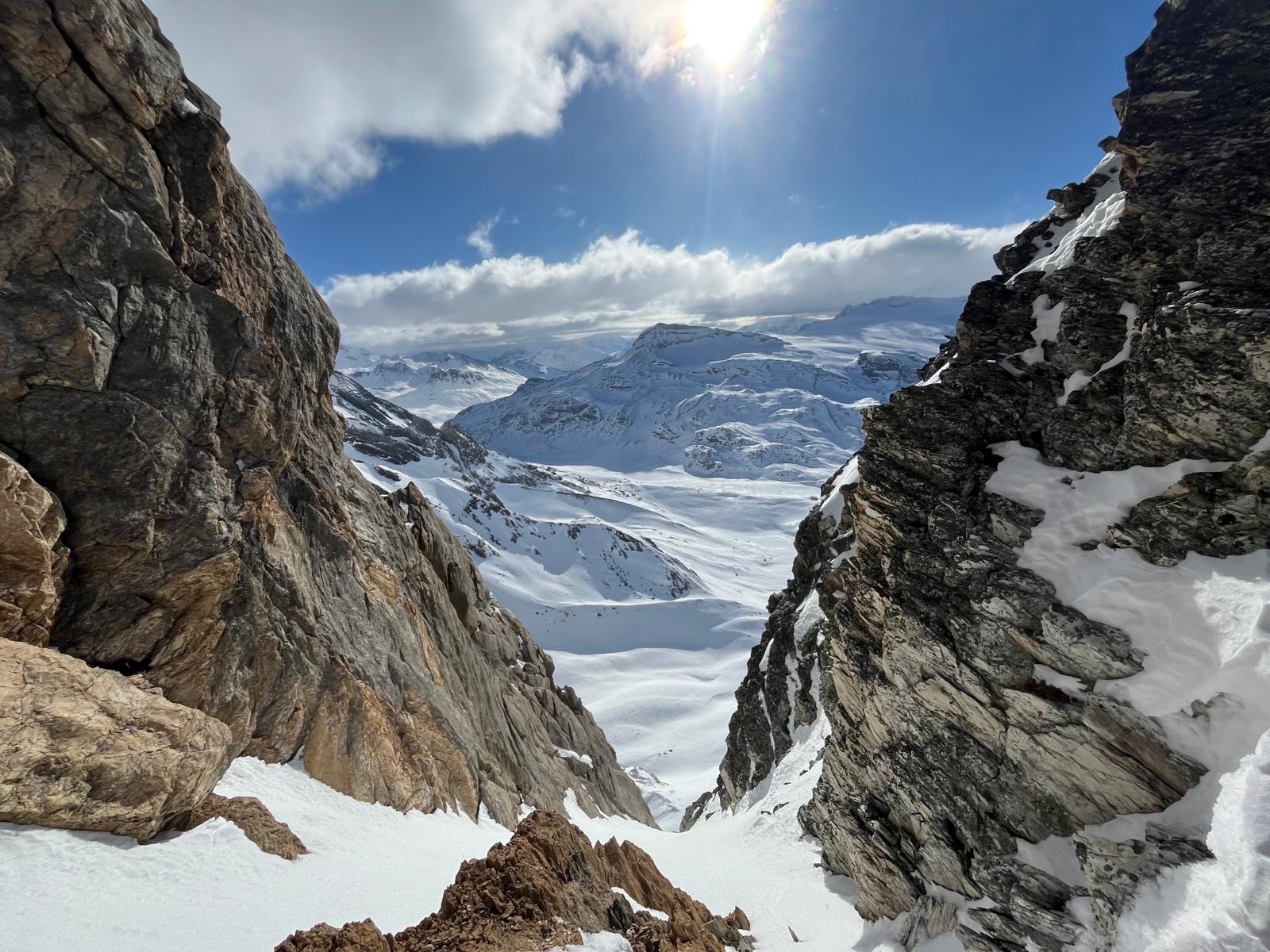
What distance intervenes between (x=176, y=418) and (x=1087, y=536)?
26.1m

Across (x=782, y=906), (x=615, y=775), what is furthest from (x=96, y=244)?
(x=615, y=775)

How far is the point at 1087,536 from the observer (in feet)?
45.2

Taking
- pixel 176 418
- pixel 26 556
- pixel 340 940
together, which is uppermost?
pixel 176 418

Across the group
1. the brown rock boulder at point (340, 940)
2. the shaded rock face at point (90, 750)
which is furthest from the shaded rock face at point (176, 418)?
the brown rock boulder at point (340, 940)

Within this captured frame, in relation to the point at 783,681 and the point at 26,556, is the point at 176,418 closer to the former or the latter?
the point at 26,556

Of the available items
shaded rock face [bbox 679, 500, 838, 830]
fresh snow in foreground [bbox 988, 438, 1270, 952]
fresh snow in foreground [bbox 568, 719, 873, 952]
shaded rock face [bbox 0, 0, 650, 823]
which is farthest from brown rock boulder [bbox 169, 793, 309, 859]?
shaded rock face [bbox 679, 500, 838, 830]

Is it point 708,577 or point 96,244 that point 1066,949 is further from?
point 708,577

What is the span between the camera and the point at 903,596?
1783cm

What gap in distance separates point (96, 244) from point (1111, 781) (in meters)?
29.3

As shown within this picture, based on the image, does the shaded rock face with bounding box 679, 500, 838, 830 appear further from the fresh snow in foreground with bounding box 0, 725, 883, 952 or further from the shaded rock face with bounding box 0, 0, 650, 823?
the shaded rock face with bounding box 0, 0, 650, 823

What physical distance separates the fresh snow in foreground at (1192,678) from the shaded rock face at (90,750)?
20.5m

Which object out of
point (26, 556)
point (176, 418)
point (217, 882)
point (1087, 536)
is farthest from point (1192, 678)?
point (176, 418)

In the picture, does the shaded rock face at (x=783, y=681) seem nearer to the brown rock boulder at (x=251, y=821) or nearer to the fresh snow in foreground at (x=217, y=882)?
the fresh snow in foreground at (x=217, y=882)

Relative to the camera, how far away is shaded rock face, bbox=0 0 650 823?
14.2 meters
